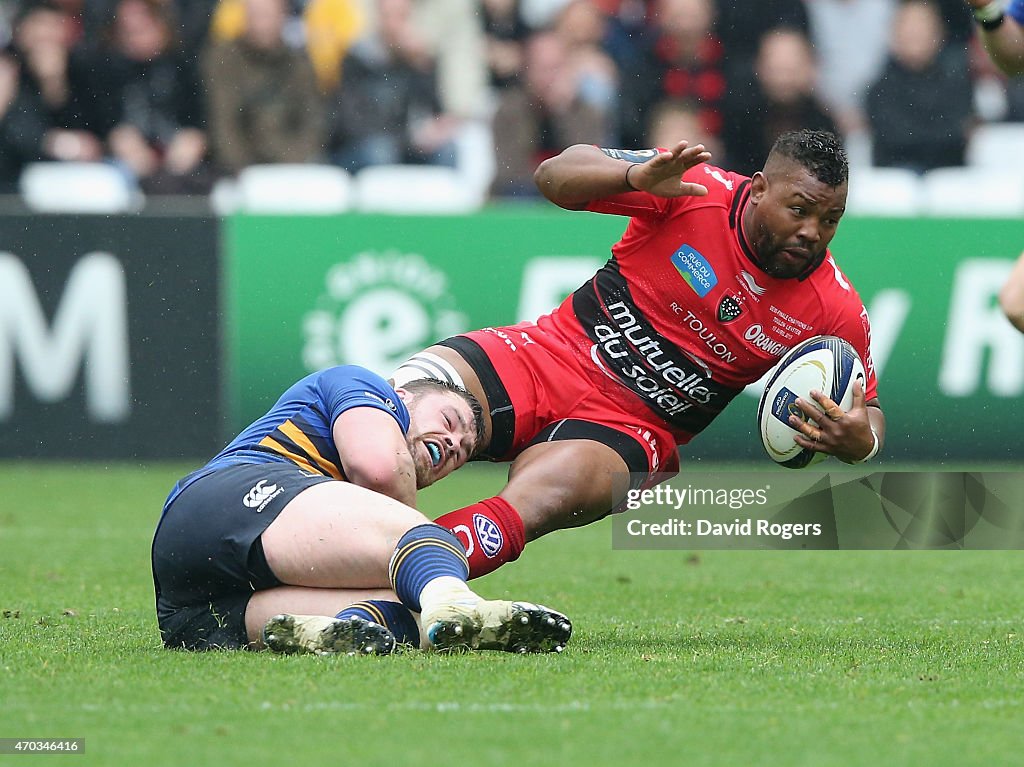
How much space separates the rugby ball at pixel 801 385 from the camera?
6332mm

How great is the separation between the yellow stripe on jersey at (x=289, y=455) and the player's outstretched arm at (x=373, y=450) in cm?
20

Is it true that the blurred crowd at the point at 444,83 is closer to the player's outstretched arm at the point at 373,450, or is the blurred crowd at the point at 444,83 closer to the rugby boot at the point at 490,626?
the player's outstretched arm at the point at 373,450

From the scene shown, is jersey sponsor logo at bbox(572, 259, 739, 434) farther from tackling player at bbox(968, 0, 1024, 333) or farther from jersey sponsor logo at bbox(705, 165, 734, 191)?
tackling player at bbox(968, 0, 1024, 333)

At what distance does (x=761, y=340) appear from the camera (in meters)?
6.89

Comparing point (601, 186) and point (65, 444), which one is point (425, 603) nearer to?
point (601, 186)

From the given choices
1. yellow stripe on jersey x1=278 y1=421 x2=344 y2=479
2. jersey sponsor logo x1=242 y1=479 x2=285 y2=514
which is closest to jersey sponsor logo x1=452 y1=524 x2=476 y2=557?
yellow stripe on jersey x1=278 y1=421 x2=344 y2=479

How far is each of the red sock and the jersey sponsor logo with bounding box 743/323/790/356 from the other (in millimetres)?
1382

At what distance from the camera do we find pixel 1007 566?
8734 mm

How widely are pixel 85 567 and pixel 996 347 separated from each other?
6.92 m

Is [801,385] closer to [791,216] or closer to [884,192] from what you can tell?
[791,216]

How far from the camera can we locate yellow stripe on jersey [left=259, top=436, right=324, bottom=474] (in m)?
5.52

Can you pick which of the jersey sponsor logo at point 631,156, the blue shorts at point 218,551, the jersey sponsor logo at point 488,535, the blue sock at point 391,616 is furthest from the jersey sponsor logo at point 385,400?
the jersey sponsor logo at point 631,156

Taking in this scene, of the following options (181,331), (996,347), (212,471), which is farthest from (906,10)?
(212,471)

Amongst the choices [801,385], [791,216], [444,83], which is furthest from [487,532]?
[444,83]
